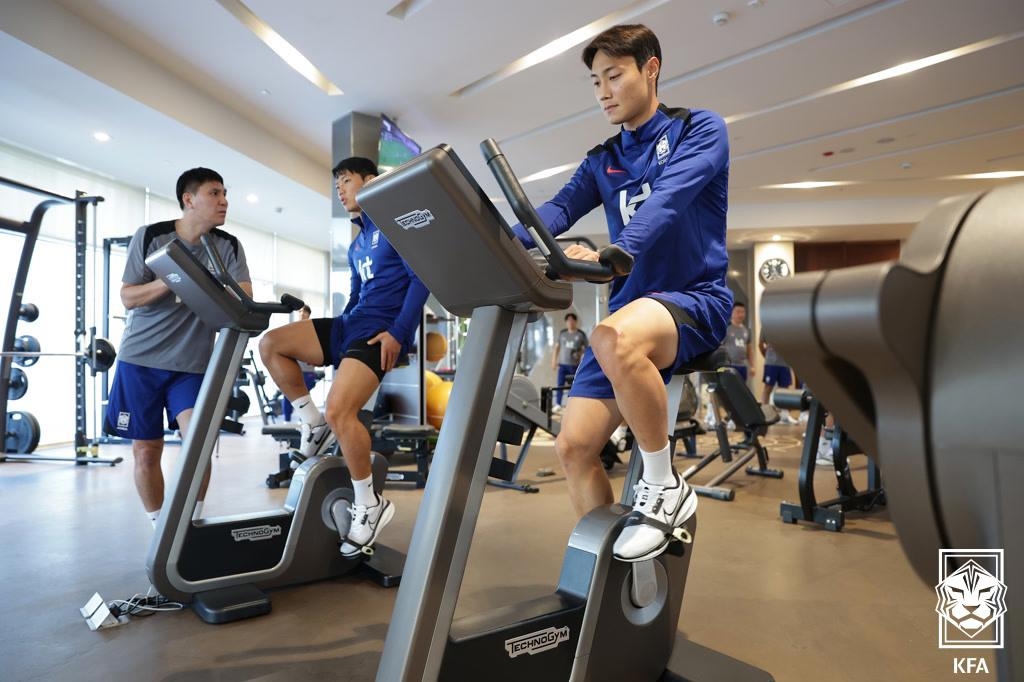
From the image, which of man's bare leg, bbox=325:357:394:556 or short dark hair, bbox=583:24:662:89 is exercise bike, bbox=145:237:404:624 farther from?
short dark hair, bbox=583:24:662:89

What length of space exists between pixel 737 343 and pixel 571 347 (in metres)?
2.89

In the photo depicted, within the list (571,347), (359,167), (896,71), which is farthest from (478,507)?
(571,347)

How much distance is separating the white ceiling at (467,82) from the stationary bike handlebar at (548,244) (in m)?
4.02

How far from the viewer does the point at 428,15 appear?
4.78 meters

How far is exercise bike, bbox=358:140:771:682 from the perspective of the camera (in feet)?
4.01

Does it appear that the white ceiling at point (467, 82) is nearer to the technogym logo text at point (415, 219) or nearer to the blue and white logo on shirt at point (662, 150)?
the blue and white logo on shirt at point (662, 150)

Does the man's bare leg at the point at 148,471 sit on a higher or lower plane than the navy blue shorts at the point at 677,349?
lower

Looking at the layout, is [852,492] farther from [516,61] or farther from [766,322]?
[516,61]

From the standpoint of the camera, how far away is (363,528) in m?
2.46

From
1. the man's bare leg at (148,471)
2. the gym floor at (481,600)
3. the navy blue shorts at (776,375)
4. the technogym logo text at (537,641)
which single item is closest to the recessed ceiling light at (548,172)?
the navy blue shorts at (776,375)

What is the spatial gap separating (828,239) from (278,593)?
12.4m

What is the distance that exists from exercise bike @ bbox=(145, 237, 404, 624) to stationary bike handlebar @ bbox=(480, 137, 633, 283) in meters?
1.39

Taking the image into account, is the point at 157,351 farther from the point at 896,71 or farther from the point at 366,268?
the point at 896,71

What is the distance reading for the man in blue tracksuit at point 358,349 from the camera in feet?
8.09
